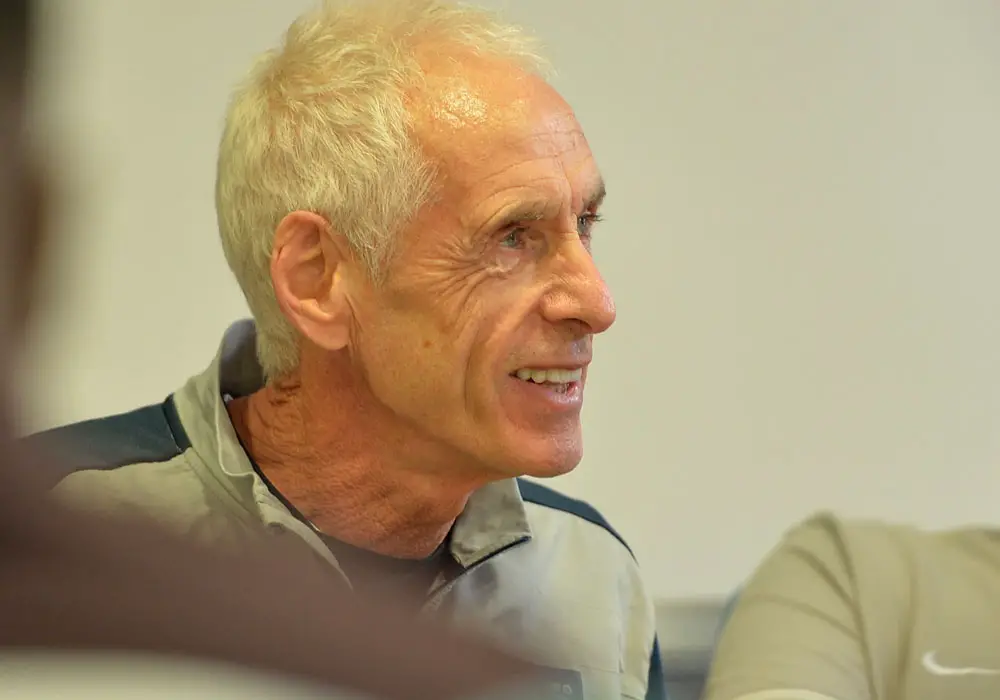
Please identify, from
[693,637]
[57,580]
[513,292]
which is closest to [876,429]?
[693,637]

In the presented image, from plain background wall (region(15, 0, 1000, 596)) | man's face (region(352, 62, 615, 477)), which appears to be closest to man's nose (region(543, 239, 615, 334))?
man's face (region(352, 62, 615, 477))

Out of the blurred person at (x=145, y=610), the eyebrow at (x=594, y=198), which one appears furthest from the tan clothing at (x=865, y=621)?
the blurred person at (x=145, y=610)

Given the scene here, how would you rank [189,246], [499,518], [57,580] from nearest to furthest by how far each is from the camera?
1. [57,580]
2. [499,518]
3. [189,246]

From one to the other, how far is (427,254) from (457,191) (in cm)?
6

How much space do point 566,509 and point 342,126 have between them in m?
0.52

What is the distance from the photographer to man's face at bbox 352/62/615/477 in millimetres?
971

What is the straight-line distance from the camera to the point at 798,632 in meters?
0.92

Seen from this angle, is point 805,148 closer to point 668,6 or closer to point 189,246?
point 668,6

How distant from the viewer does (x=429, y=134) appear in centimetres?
97

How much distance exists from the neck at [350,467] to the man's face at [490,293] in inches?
1.8

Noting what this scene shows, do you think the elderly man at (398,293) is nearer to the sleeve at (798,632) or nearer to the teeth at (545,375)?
the teeth at (545,375)

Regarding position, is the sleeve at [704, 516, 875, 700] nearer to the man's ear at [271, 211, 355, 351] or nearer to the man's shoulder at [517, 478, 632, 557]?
the man's shoulder at [517, 478, 632, 557]

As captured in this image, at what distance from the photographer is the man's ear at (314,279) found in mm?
994

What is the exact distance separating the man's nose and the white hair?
14cm
